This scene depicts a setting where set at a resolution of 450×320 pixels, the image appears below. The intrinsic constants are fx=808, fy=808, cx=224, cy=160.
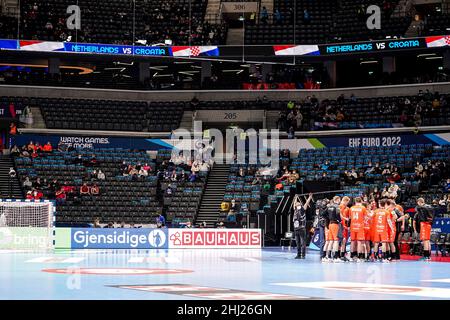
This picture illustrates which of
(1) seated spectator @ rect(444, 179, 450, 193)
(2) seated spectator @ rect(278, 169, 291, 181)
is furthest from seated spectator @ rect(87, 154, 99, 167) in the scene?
(1) seated spectator @ rect(444, 179, 450, 193)

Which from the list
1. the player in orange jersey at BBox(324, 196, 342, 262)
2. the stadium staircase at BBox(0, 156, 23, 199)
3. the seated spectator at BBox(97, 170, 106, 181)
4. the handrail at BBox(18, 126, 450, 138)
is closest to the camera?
the player in orange jersey at BBox(324, 196, 342, 262)

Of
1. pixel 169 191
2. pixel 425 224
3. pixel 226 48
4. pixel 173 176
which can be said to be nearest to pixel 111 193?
pixel 169 191

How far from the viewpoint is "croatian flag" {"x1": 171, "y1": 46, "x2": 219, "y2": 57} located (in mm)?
49062

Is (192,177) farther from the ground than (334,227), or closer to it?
farther from the ground

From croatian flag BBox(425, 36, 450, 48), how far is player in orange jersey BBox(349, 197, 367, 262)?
78.0ft

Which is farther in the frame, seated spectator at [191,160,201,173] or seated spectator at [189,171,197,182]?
seated spectator at [191,160,201,173]

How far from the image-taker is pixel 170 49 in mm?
49125

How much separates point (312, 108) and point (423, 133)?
24.0ft

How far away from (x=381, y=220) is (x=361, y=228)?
0.73 metres

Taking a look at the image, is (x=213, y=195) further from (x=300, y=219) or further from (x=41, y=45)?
(x=300, y=219)

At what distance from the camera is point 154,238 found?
115ft

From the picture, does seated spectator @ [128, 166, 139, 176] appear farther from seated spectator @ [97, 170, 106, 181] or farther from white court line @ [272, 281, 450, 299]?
white court line @ [272, 281, 450, 299]

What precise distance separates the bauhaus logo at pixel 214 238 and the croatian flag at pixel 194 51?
53.7 feet
